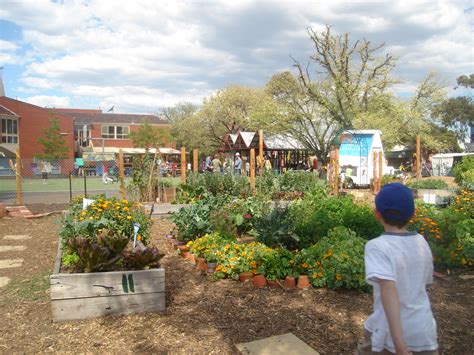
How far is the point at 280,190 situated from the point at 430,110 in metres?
33.1

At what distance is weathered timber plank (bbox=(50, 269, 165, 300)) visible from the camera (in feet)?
13.4

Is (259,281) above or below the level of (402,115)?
below

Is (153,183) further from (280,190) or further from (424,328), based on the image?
(424,328)

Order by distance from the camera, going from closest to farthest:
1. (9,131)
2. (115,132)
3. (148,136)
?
(9,131) < (148,136) < (115,132)

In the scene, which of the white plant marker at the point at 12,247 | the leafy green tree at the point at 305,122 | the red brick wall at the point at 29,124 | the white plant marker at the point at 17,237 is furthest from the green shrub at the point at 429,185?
the red brick wall at the point at 29,124

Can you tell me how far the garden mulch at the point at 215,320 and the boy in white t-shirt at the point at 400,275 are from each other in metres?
1.56

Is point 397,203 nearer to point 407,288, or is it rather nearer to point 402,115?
point 407,288

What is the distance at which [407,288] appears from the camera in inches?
78.9

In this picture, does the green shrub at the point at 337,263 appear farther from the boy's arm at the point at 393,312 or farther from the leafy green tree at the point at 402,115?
the leafy green tree at the point at 402,115

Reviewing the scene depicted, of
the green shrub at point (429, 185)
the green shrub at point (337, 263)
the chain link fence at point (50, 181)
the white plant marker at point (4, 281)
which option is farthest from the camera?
the chain link fence at point (50, 181)

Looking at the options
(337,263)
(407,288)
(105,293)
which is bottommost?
(105,293)

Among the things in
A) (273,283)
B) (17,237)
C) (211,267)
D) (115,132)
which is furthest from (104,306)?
(115,132)

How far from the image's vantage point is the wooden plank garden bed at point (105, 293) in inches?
161

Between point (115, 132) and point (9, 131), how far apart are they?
23410 millimetres
